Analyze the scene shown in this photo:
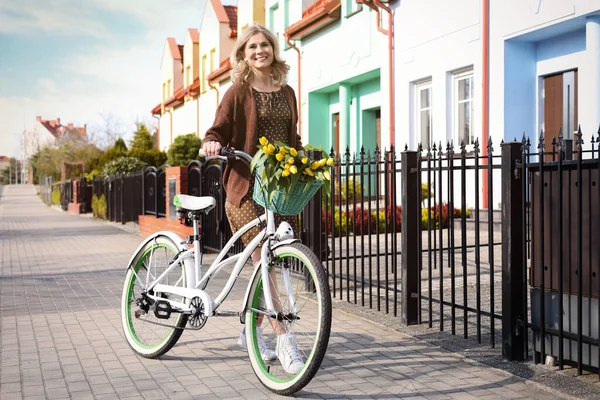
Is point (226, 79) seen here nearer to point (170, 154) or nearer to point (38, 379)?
point (170, 154)

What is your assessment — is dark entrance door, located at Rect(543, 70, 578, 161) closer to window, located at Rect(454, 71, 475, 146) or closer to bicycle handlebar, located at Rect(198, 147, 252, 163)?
window, located at Rect(454, 71, 475, 146)

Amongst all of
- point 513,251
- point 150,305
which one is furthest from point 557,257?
point 150,305

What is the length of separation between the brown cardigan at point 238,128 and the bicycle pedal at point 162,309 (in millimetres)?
783

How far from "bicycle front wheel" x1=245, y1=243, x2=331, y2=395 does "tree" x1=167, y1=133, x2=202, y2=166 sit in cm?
2486

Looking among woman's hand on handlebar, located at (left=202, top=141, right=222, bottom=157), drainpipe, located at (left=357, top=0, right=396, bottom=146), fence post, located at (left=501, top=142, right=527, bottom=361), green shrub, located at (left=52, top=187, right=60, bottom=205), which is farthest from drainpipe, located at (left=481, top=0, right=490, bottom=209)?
green shrub, located at (left=52, top=187, right=60, bottom=205)

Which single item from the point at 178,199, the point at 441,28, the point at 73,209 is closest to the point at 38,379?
the point at 178,199

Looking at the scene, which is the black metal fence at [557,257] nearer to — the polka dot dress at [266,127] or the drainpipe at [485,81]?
the polka dot dress at [266,127]

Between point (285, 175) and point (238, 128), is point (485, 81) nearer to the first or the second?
point (238, 128)

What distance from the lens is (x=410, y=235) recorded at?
5.66 meters

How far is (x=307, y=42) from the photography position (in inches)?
843

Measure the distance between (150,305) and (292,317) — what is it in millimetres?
1344

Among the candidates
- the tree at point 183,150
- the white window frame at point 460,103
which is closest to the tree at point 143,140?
the tree at point 183,150

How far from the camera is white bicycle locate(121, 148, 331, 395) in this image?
3.79 meters

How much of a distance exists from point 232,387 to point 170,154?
25406mm
